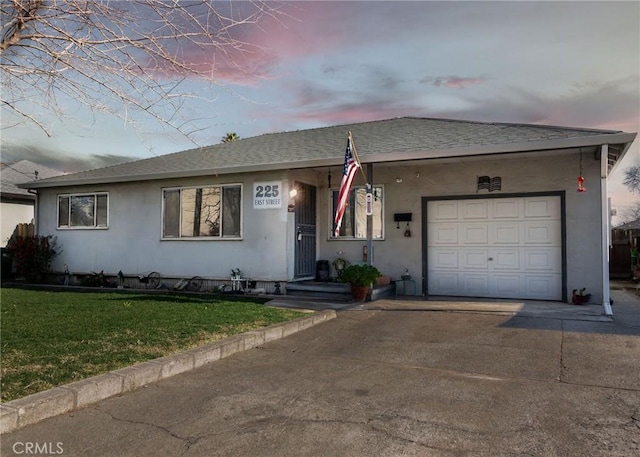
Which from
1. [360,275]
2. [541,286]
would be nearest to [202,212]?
[360,275]

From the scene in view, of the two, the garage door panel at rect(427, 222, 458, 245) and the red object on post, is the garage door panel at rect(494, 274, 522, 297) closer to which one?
the garage door panel at rect(427, 222, 458, 245)

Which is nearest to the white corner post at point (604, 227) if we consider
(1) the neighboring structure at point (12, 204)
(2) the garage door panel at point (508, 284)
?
(2) the garage door panel at point (508, 284)

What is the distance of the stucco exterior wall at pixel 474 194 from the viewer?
10.1 metres

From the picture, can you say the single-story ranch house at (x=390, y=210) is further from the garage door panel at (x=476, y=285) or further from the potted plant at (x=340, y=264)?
the potted plant at (x=340, y=264)

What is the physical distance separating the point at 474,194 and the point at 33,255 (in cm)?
1279

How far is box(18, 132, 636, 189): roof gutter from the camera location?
8.66m

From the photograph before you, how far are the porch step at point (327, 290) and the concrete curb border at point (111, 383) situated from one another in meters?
4.36

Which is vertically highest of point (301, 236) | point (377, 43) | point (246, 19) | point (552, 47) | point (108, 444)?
point (552, 47)

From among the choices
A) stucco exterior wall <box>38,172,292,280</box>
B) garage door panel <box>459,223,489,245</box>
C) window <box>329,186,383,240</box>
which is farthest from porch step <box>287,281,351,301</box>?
garage door panel <box>459,223,489,245</box>

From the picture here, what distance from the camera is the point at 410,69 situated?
329 inches

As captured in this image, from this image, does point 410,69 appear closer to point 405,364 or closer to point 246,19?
point 246,19

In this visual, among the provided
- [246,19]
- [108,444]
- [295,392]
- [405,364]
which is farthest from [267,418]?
[246,19]

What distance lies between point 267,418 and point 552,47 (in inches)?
303

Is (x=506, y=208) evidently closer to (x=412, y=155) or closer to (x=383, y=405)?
(x=412, y=155)
